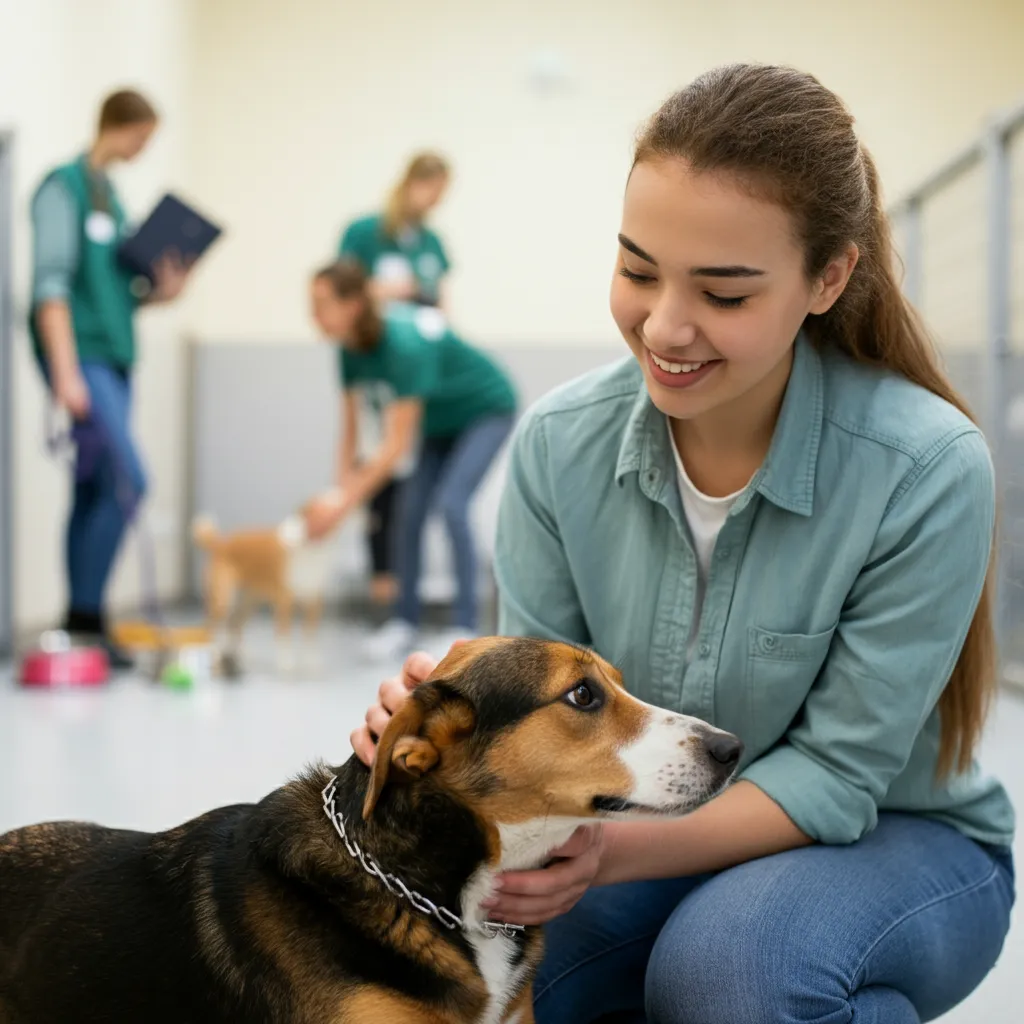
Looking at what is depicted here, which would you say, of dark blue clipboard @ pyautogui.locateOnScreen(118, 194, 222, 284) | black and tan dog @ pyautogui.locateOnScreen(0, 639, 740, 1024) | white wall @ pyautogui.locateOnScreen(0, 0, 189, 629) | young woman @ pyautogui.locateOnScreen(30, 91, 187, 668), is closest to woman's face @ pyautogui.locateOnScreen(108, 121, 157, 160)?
young woman @ pyautogui.locateOnScreen(30, 91, 187, 668)

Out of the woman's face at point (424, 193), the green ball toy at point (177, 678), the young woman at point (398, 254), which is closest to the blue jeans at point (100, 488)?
the green ball toy at point (177, 678)

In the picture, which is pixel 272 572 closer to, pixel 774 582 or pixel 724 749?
pixel 774 582

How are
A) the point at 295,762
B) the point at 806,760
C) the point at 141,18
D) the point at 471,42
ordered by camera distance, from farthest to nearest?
the point at 471,42, the point at 141,18, the point at 295,762, the point at 806,760

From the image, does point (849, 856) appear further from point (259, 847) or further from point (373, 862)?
point (259, 847)

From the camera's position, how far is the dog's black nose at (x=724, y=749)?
4.33 feet

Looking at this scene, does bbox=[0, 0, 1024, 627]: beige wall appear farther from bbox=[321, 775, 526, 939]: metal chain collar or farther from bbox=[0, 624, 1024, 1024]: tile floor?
bbox=[321, 775, 526, 939]: metal chain collar

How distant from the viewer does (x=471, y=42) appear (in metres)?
7.78

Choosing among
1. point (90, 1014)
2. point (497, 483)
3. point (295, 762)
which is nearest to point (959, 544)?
point (90, 1014)

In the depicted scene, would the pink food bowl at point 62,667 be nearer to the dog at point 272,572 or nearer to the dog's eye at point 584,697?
the dog at point 272,572

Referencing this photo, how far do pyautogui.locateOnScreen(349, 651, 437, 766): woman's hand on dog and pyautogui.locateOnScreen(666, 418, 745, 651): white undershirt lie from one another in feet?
1.13

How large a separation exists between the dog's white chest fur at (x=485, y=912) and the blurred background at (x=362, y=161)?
359cm

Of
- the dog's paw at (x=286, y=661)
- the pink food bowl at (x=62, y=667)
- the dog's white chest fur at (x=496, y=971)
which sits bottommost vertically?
the dog's paw at (x=286, y=661)

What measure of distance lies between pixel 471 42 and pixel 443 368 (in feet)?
11.6

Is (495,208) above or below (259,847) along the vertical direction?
above
